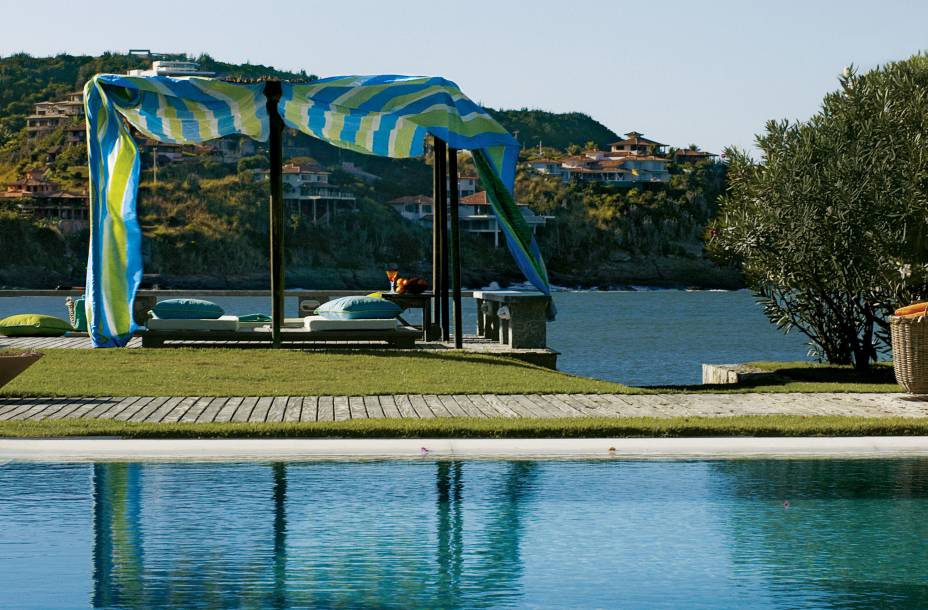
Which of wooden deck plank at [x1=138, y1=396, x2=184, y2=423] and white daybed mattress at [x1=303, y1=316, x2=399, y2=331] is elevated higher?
white daybed mattress at [x1=303, y1=316, x2=399, y2=331]

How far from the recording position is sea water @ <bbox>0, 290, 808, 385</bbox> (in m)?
45.0

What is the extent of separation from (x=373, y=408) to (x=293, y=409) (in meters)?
0.70

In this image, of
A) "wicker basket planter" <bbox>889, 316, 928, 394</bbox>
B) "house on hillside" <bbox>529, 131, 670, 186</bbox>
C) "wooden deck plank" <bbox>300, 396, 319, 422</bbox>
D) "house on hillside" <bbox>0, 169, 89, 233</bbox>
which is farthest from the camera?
"house on hillside" <bbox>529, 131, 670, 186</bbox>

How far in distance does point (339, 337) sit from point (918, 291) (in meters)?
7.69

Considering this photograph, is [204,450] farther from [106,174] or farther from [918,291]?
[918,291]

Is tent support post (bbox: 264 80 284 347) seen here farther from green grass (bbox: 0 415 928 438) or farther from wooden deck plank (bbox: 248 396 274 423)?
green grass (bbox: 0 415 928 438)

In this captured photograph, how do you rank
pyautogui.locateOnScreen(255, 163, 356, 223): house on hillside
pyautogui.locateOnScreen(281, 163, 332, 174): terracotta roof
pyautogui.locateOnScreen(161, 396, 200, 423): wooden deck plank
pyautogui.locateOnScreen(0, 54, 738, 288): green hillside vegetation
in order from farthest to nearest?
pyautogui.locateOnScreen(281, 163, 332, 174): terracotta roof → pyautogui.locateOnScreen(255, 163, 356, 223): house on hillside → pyautogui.locateOnScreen(0, 54, 738, 288): green hillside vegetation → pyautogui.locateOnScreen(161, 396, 200, 423): wooden deck plank

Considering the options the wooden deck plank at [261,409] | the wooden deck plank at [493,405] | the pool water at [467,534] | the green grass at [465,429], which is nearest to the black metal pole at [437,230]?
the wooden deck plank at [493,405]

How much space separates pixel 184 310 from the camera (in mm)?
17422

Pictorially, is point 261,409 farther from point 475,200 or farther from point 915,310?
point 475,200

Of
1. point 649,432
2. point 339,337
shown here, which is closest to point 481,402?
point 649,432

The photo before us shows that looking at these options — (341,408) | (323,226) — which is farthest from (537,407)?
(323,226)

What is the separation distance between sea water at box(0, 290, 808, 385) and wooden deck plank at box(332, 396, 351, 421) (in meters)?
23.9

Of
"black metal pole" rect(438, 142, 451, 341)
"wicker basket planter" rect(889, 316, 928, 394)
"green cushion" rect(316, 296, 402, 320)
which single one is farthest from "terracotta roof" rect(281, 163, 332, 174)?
"wicker basket planter" rect(889, 316, 928, 394)
